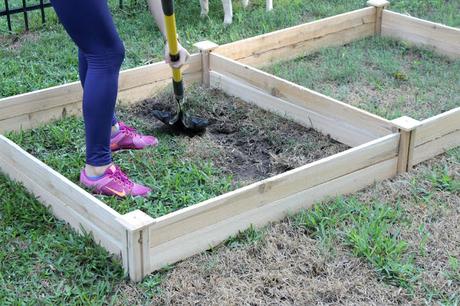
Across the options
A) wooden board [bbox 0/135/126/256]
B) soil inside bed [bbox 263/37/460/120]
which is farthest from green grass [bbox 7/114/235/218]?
soil inside bed [bbox 263/37/460/120]

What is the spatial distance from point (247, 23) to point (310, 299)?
3980 mm

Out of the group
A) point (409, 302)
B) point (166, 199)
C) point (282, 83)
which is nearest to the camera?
point (409, 302)

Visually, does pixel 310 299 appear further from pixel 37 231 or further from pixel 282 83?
pixel 282 83

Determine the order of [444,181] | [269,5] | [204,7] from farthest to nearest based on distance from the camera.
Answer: [269,5] → [204,7] → [444,181]

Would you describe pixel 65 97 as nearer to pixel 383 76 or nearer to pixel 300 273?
pixel 300 273

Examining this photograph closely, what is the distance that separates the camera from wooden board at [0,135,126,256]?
3053 millimetres

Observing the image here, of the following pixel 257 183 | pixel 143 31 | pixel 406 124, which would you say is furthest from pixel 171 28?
pixel 143 31

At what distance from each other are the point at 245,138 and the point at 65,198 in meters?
1.36

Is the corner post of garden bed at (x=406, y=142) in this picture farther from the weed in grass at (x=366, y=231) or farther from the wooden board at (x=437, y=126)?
the weed in grass at (x=366, y=231)

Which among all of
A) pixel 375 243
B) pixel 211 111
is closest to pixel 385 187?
pixel 375 243

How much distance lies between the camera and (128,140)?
420 centimetres

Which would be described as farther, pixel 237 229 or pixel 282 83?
pixel 282 83

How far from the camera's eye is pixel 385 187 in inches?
148

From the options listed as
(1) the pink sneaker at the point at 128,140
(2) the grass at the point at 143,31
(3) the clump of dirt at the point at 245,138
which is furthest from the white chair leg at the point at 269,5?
Answer: (1) the pink sneaker at the point at 128,140
